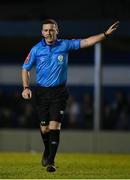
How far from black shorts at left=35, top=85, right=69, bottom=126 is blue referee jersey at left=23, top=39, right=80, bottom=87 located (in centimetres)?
10

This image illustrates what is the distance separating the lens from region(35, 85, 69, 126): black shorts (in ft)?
37.4

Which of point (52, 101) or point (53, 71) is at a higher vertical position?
point (53, 71)

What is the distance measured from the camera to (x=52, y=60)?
11.5 meters

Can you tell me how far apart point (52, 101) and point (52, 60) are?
60 cm

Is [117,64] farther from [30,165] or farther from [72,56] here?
[30,165]

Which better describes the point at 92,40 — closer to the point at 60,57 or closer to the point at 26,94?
the point at 60,57

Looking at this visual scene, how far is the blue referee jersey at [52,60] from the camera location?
11.5 meters

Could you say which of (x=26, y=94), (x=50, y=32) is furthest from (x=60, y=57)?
(x=26, y=94)

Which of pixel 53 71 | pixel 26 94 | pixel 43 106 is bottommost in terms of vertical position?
pixel 43 106

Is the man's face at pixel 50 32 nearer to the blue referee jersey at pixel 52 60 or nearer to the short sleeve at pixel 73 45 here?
the blue referee jersey at pixel 52 60

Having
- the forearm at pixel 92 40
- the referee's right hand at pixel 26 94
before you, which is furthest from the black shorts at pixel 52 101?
the forearm at pixel 92 40

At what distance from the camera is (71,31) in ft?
67.8

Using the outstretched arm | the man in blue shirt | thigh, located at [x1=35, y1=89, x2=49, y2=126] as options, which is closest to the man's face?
the man in blue shirt

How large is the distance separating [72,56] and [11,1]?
7047 millimetres
